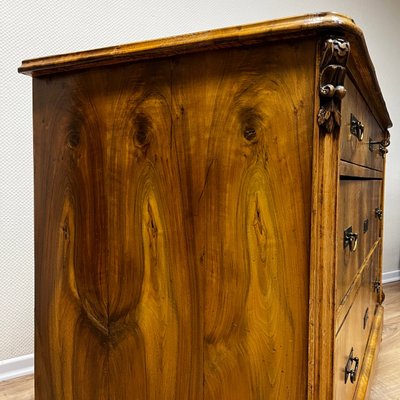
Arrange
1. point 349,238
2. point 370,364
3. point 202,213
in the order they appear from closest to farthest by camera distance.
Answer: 1. point 202,213
2. point 349,238
3. point 370,364

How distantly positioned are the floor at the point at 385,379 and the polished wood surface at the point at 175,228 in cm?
42

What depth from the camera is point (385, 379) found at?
1.41 m

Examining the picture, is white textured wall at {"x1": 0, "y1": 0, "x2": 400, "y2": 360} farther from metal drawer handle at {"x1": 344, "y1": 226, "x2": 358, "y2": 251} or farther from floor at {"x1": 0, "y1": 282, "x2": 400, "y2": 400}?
metal drawer handle at {"x1": 344, "y1": 226, "x2": 358, "y2": 251}

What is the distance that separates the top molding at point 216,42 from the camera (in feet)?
1.96

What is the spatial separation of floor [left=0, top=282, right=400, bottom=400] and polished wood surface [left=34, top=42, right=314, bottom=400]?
420 mm

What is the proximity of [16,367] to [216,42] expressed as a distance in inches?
49.1

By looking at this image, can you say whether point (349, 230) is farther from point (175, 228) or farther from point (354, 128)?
point (175, 228)

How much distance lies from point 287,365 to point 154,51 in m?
0.60

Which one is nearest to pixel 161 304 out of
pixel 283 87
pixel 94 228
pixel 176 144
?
pixel 94 228

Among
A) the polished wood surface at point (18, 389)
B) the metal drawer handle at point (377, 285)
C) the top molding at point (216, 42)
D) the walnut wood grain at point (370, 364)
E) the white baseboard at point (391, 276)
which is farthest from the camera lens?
the white baseboard at point (391, 276)

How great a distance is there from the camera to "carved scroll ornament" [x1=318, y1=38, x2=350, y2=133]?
598 millimetres

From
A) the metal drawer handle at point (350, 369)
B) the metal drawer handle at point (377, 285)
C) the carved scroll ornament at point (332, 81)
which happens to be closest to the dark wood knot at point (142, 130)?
the carved scroll ornament at point (332, 81)

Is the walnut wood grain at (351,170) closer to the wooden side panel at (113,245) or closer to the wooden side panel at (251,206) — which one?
the wooden side panel at (251,206)

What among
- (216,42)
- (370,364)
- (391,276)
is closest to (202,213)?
(216,42)
